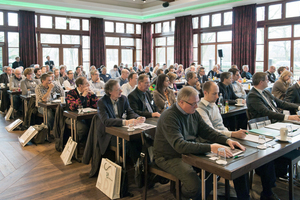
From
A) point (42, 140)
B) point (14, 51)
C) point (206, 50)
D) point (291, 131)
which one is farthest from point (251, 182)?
point (14, 51)

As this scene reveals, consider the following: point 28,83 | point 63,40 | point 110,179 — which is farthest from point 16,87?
point 63,40

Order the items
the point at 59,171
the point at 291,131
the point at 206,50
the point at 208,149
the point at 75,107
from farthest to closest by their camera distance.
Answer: the point at 206,50 < the point at 75,107 < the point at 59,171 < the point at 291,131 < the point at 208,149

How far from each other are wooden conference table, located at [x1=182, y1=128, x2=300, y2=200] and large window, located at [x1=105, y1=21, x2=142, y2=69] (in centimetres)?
1519

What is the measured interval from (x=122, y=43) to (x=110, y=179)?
597 inches

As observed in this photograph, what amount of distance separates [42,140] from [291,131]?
4414 millimetres

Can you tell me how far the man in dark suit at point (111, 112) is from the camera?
3.27m

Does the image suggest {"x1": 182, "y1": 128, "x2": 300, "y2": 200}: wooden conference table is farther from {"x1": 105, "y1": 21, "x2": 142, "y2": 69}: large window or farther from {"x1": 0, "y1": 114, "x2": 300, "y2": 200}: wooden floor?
{"x1": 105, "y1": 21, "x2": 142, "y2": 69}: large window

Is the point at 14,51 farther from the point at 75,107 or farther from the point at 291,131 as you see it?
the point at 291,131

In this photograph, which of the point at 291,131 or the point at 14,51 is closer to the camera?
the point at 291,131

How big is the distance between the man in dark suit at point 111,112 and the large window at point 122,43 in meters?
13.5

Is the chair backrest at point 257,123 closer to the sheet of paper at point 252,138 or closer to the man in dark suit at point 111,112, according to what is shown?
the sheet of paper at point 252,138

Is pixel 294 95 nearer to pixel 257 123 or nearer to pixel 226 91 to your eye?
pixel 226 91

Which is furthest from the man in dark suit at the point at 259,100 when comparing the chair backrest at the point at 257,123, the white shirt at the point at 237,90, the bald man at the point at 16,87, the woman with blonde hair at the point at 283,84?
the bald man at the point at 16,87

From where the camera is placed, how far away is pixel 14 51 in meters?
13.8
